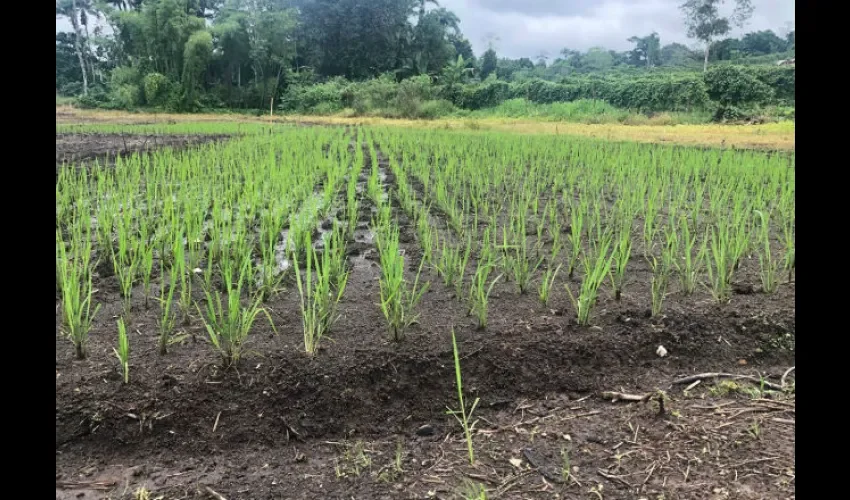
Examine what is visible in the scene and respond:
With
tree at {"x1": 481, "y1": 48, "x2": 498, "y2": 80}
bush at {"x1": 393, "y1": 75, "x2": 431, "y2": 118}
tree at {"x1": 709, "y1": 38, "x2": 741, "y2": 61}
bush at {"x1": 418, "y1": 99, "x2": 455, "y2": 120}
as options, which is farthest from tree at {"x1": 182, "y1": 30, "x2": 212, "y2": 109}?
tree at {"x1": 709, "y1": 38, "x2": 741, "y2": 61}

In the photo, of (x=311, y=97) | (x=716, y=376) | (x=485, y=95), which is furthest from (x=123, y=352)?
(x=485, y=95)

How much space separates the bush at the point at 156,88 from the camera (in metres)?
21.2

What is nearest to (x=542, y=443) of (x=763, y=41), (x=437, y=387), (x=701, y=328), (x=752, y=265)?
(x=437, y=387)

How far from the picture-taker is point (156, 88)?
70.0ft

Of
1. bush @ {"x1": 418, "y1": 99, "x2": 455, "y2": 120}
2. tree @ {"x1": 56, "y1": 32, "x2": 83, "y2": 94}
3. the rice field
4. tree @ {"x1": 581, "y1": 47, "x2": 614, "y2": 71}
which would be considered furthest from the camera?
tree @ {"x1": 581, "y1": 47, "x2": 614, "y2": 71}

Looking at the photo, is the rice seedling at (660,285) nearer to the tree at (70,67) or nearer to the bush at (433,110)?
the tree at (70,67)

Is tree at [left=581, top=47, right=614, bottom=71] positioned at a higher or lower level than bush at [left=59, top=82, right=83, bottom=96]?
higher

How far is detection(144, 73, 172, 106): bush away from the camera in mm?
21172

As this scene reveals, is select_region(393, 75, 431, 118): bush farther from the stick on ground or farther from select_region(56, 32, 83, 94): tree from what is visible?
the stick on ground

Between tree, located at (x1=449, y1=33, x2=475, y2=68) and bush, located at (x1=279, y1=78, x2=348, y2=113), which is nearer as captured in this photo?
bush, located at (x1=279, y1=78, x2=348, y2=113)

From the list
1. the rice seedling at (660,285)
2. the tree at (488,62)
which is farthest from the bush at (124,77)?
the rice seedling at (660,285)

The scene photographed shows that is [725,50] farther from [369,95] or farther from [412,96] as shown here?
[369,95]

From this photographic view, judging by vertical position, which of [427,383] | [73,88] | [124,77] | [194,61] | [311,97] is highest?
[194,61]

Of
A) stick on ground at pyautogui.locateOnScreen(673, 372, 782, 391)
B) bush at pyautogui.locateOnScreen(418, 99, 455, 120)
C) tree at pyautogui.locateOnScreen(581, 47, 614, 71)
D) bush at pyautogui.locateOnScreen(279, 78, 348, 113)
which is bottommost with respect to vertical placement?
stick on ground at pyautogui.locateOnScreen(673, 372, 782, 391)
